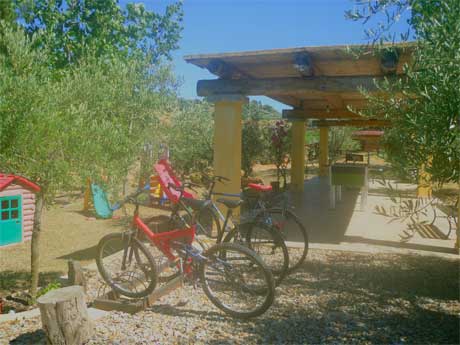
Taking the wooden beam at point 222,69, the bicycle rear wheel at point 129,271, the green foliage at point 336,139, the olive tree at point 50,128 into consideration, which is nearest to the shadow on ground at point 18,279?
the olive tree at point 50,128

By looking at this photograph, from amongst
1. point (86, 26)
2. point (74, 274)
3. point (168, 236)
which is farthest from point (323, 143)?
point (74, 274)

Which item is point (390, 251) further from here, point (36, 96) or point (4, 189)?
point (4, 189)

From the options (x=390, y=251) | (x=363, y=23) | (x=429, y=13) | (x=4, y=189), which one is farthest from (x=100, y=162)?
(x=4, y=189)

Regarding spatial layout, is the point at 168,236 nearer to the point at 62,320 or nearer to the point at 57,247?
the point at 62,320

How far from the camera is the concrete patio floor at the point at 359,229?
7156 mm

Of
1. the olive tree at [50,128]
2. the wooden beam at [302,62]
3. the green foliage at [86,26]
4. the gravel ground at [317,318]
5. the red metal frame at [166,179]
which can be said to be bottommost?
the gravel ground at [317,318]

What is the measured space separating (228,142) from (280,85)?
138 centimetres

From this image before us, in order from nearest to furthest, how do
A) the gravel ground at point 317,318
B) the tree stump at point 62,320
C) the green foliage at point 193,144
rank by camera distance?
the tree stump at point 62,320 < the gravel ground at point 317,318 < the green foliage at point 193,144

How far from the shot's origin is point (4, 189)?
34.1 feet

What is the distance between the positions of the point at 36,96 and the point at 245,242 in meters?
3.06

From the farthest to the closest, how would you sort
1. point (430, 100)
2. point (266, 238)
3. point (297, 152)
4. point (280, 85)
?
point (297, 152) < point (280, 85) < point (266, 238) < point (430, 100)

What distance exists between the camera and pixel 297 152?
13922 mm

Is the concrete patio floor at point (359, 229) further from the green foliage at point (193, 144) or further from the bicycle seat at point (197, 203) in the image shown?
the green foliage at point (193, 144)

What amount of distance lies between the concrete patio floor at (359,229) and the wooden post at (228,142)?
1.53 meters
